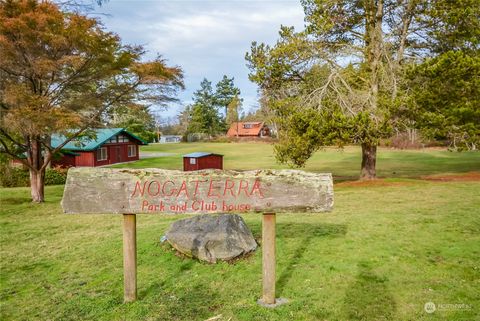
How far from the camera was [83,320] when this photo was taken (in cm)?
493

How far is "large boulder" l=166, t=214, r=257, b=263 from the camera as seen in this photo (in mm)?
6926

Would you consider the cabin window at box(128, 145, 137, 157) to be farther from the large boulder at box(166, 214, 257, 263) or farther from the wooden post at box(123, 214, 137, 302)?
the wooden post at box(123, 214, 137, 302)

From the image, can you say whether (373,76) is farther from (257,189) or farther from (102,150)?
(102,150)

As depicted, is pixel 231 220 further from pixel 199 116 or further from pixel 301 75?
pixel 199 116

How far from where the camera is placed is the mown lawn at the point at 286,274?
16.7ft

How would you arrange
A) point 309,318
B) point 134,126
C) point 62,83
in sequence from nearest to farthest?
point 309,318
point 62,83
point 134,126

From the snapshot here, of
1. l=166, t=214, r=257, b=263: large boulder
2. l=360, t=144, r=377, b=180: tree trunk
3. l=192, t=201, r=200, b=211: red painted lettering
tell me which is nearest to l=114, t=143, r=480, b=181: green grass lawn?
l=360, t=144, r=377, b=180: tree trunk

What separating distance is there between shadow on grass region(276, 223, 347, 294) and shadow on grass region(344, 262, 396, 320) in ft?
3.93

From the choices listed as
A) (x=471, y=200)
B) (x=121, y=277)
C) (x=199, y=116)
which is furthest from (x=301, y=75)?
(x=199, y=116)

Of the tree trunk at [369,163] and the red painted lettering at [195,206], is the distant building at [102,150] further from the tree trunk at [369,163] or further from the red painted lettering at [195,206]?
the red painted lettering at [195,206]

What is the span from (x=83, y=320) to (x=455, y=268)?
586cm

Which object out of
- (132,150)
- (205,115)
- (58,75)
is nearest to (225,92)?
(205,115)

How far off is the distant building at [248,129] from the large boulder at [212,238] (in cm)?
7708

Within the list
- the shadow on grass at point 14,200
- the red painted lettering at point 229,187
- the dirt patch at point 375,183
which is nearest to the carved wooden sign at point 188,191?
the red painted lettering at point 229,187
